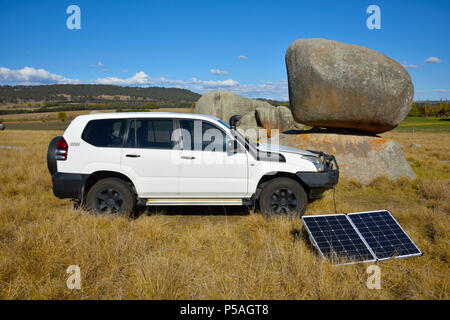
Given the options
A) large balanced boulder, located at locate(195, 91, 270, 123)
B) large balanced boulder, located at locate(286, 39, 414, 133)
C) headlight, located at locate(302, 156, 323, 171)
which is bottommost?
headlight, located at locate(302, 156, 323, 171)

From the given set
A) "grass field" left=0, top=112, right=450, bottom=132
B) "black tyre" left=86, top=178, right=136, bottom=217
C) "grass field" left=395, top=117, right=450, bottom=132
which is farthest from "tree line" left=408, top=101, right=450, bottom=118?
"black tyre" left=86, top=178, right=136, bottom=217

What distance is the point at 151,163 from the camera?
16.6 feet

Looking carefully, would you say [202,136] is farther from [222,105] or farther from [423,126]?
[423,126]

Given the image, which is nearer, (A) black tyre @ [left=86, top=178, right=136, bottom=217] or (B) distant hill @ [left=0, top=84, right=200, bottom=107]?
(A) black tyre @ [left=86, top=178, right=136, bottom=217]

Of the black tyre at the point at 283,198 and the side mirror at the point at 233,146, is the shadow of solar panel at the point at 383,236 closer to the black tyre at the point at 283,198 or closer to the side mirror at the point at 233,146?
the black tyre at the point at 283,198

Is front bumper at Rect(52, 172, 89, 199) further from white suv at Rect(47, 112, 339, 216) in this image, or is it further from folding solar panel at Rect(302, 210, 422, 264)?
folding solar panel at Rect(302, 210, 422, 264)

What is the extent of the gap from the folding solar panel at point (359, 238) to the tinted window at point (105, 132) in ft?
11.0

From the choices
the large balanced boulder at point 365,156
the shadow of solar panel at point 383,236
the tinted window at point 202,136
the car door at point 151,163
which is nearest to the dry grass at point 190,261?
the shadow of solar panel at point 383,236

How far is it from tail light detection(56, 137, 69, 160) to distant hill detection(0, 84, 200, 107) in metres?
101

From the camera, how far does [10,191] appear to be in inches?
285

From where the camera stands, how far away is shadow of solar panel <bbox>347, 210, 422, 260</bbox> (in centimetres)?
381

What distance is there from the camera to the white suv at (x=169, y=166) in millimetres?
5043

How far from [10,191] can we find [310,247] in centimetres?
711
